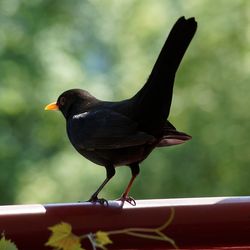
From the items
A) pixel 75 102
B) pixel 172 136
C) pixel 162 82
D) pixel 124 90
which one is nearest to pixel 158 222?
pixel 162 82

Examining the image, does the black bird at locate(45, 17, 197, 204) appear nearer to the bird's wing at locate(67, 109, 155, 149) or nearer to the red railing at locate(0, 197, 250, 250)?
the bird's wing at locate(67, 109, 155, 149)

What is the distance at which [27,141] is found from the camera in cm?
504

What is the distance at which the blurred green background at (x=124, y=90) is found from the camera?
4625 mm

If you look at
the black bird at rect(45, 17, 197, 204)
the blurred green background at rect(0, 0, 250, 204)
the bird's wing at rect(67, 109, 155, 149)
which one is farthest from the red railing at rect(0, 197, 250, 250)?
the blurred green background at rect(0, 0, 250, 204)

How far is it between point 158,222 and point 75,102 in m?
1.18

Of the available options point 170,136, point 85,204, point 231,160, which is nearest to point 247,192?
point 231,160

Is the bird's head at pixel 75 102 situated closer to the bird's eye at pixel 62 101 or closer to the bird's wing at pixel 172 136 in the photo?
the bird's eye at pixel 62 101

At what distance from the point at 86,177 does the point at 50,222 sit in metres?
3.07

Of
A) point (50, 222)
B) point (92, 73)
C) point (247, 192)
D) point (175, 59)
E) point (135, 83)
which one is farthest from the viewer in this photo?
point (92, 73)

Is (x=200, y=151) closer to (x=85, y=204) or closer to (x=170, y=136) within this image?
(x=170, y=136)

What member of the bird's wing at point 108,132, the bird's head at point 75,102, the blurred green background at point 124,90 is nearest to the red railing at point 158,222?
the bird's wing at point 108,132

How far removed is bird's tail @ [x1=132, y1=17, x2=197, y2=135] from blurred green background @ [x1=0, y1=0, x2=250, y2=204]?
228 cm

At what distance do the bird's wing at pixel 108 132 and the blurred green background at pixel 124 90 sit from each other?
2156 millimetres

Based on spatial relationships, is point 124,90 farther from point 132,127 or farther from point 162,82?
point 162,82
